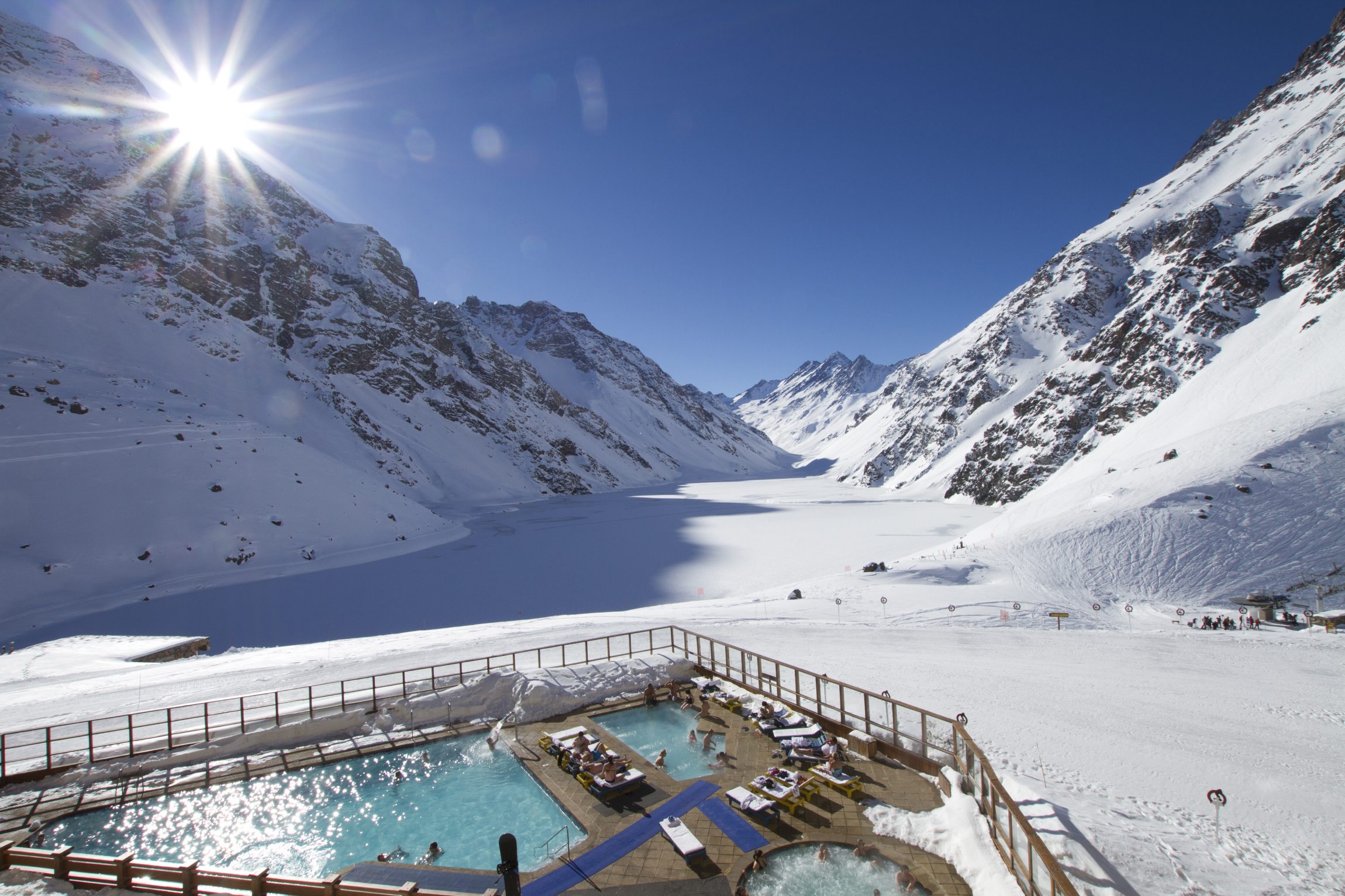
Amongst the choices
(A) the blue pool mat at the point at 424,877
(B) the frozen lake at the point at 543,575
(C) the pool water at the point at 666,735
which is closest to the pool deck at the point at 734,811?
(C) the pool water at the point at 666,735

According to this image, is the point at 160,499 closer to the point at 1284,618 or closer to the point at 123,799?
the point at 123,799

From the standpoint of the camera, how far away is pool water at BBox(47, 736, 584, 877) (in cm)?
1195

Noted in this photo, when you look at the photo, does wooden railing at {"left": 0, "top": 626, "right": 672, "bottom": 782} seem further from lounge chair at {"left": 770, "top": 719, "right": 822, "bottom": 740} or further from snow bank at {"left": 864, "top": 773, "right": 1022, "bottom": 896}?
snow bank at {"left": 864, "top": 773, "right": 1022, "bottom": 896}

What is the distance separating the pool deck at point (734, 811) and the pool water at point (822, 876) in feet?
0.83

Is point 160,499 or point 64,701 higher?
point 160,499

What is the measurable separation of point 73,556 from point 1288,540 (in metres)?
69.2

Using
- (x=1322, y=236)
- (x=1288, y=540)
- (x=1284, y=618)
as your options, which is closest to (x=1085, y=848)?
(x=1284, y=618)

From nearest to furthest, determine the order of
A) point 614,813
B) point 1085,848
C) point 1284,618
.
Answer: point 1085,848 → point 614,813 → point 1284,618

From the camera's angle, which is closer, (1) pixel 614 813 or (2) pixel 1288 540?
(1) pixel 614 813

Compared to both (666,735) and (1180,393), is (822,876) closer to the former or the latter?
(666,735)

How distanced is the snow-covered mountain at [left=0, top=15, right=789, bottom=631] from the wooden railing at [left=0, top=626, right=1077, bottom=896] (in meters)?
25.5

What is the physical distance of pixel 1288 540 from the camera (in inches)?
1217

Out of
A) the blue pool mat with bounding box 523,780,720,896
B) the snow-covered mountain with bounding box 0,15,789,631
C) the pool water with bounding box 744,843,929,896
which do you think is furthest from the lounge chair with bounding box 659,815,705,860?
the snow-covered mountain with bounding box 0,15,789,631

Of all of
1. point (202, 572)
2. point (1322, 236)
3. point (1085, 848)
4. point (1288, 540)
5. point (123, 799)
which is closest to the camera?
point (1085, 848)
